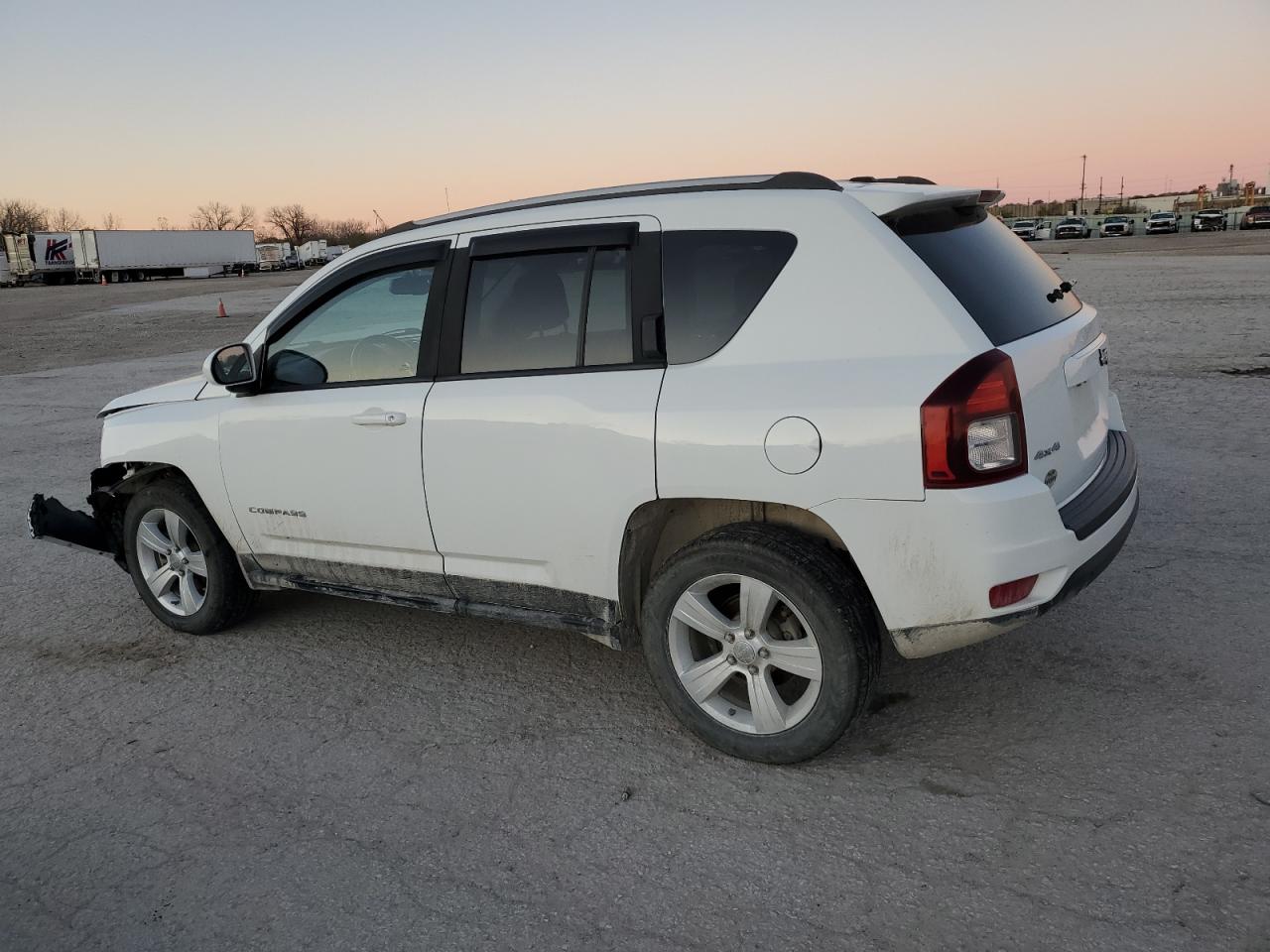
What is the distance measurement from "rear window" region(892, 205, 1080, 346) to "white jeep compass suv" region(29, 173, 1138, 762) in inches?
0.6

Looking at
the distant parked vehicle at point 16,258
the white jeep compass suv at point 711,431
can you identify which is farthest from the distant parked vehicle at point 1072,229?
the distant parked vehicle at point 16,258

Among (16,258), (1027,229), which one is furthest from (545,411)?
(16,258)

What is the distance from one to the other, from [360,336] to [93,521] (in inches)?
84.9

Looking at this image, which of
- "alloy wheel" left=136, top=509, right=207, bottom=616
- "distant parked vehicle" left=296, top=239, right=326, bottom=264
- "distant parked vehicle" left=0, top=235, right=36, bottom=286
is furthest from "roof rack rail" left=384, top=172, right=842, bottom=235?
"distant parked vehicle" left=296, top=239, right=326, bottom=264

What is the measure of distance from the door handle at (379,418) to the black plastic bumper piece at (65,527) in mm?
2095

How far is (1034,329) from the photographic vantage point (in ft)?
11.0

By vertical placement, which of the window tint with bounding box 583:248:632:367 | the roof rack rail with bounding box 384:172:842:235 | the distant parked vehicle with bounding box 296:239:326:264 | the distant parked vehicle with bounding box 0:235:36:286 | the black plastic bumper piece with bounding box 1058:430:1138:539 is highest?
the distant parked vehicle with bounding box 296:239:326:264

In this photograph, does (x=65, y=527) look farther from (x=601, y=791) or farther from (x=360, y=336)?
(x=601, y=791)

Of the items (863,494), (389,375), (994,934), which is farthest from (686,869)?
(389,375)

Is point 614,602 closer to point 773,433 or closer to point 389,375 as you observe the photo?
point 773,433

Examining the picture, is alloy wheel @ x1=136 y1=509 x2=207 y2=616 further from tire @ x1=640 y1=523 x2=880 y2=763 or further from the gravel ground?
tire @ x1=640 y1=523 x2=880 y2=763

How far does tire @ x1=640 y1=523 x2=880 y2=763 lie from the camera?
3189mm

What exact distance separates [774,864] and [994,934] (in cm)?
61

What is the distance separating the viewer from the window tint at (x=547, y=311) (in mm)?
3604
